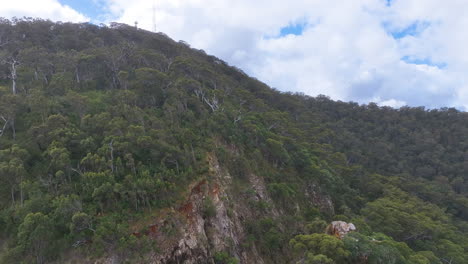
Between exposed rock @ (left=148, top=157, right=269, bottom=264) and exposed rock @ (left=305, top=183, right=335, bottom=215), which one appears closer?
exposed rock @ (left=148, top=157, right=269, bottom=264)

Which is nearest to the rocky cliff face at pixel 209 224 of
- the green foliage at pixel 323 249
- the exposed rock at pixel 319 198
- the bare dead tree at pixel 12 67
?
the green foliage at pixel 323 249

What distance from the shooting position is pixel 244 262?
20.5 metres

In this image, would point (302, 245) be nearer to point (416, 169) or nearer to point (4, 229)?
point (4, 229)

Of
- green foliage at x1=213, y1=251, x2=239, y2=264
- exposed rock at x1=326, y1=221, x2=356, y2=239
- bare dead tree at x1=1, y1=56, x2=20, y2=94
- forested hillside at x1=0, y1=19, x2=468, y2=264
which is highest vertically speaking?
bare dead tree at x1=1, y1=56, x2=20, y2=94

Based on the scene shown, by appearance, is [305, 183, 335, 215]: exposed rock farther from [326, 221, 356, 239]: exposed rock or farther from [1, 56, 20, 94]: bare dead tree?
[1, 56, 20, 94]: bare dead tree

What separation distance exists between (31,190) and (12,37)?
3037cm

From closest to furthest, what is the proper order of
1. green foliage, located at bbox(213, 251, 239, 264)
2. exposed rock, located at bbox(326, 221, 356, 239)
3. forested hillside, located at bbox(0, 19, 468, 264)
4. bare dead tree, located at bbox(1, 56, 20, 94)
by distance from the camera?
forested hillside, located at bbox(0, 19, 468, 264) → green foliage, located at bbox(213, 251, 239, 264) → exposed rock, located at bbox(326, 221, 356, 239) → bare dead tree, located at bbox(1, 56, 20, 94)

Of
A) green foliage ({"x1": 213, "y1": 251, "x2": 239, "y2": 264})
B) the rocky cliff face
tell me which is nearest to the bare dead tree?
the rocky cliff face

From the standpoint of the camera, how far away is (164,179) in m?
19.5

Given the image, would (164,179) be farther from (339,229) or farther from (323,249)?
(339,229)

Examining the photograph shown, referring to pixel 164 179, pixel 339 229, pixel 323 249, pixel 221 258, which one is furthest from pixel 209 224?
pixel 339 229

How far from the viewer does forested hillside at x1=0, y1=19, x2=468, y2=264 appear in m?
16.1

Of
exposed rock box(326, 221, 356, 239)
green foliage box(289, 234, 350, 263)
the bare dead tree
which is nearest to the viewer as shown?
green foliage box(289, 234, 350, 263)

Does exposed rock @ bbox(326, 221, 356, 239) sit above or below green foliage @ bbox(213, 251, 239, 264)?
above
